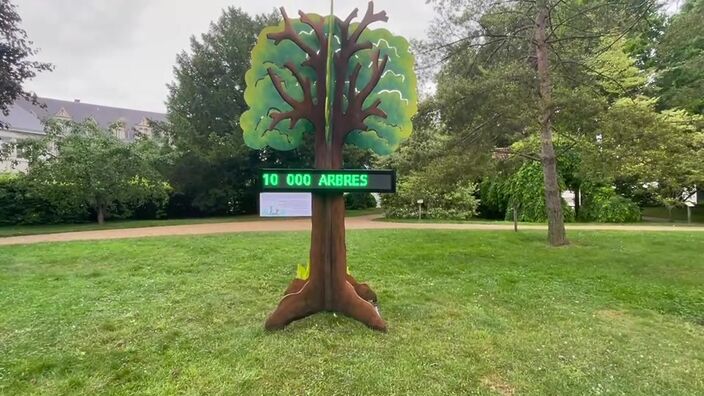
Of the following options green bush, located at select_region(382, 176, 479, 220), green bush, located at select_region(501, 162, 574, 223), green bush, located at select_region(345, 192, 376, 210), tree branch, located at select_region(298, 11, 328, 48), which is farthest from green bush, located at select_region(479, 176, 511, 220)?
tree branch, located at select_region(298, 11, 328, 48)

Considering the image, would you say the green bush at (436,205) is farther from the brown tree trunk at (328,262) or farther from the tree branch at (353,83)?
the brown tree trunk at (328,262)

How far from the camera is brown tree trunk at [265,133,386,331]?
3809mm

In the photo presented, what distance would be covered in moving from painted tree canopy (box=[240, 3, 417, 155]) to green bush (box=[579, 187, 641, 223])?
523 inches

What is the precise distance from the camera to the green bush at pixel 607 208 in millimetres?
14336

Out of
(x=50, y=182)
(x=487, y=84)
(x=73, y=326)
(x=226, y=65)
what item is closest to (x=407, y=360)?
(x=73, y=326)

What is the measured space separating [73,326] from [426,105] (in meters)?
6.12

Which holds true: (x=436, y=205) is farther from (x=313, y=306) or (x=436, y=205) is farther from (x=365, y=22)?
(x=313, y=306)

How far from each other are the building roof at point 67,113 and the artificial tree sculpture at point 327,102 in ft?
96.3

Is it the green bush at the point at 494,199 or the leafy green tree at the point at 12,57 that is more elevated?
the leafy green tree at the point at 12,57

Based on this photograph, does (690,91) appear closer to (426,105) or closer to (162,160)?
(426,105)

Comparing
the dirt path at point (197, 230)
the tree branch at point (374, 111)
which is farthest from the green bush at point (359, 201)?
the tree branch at point (374, 111)

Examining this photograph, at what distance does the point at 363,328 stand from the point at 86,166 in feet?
36.9

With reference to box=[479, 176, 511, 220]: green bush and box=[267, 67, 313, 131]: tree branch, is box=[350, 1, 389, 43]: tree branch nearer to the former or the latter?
box=[267, 67, 313, 131]: tree branch

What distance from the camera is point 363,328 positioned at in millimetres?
3660
